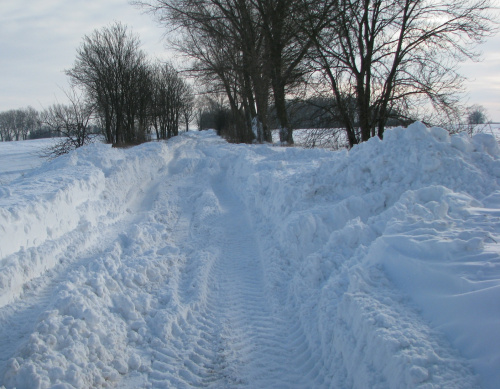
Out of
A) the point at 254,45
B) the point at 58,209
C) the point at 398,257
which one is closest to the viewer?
the point at 398,257

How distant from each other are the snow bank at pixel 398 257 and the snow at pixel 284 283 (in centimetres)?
2

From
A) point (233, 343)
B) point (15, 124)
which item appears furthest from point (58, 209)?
point (15, 124)

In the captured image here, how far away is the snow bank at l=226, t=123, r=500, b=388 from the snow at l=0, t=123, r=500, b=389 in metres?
0.02

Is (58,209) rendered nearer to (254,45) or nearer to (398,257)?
(398,257)

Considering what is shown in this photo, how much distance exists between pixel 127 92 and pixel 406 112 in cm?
2502

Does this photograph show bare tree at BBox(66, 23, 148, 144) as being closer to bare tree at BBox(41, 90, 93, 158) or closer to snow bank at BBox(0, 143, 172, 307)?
bare tree at BBox(41, 90, 93, 158)

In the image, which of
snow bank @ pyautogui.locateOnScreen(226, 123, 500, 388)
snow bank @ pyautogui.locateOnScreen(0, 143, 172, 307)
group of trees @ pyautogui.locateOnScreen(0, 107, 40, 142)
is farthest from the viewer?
group of trees @ pyautogui.locateOnScreen(0, 107, 40, 142)

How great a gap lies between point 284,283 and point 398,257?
2062 mm

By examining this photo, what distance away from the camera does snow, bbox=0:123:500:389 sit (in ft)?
10.4

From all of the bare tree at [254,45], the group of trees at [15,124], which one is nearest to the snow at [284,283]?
the bare tree at [254,45]

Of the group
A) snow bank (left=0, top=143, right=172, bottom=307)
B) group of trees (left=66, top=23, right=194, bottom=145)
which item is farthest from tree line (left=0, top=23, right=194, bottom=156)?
snow bank (left=0, top=143, right=172, bottom=307)

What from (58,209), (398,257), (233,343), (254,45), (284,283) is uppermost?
(254,45)

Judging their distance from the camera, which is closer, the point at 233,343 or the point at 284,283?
the point at 233,343

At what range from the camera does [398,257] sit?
399 cm
